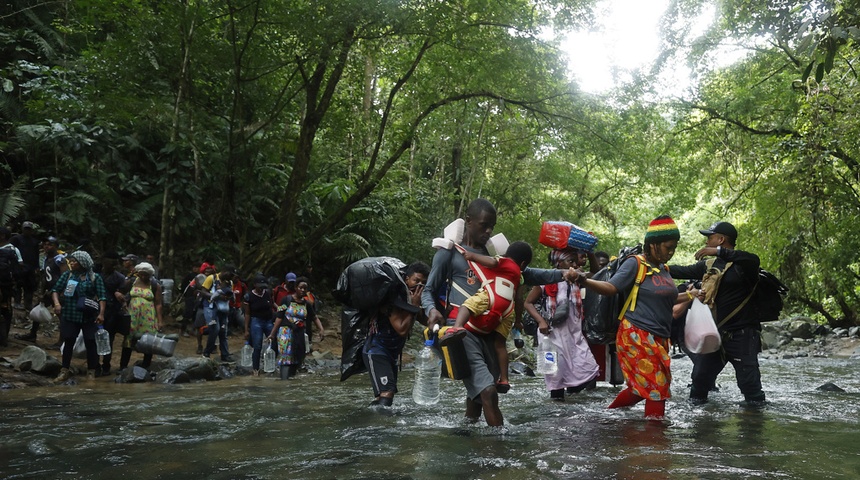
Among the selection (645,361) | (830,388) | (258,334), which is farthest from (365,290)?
(258,334)

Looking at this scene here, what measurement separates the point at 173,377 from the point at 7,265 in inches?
145

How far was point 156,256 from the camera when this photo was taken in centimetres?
2112

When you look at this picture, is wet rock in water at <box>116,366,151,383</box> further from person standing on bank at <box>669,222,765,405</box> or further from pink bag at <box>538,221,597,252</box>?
person standing on bank at <box>669,222,765,405</box>

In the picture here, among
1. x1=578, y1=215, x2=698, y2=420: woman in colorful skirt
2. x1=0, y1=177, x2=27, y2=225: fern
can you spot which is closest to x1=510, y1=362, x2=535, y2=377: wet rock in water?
Result: x1=578, y1=215, x2=698, y2=420: woman in colorful skirt

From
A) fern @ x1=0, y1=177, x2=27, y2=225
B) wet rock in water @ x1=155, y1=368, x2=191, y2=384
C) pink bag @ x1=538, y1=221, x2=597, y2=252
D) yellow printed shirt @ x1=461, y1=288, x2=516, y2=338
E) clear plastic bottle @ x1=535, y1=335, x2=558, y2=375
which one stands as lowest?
wet rock in water @ x1=155, y1=368, x2=191, y2=384

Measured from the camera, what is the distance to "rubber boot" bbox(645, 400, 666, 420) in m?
6.10

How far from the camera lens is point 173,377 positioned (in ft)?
37.6

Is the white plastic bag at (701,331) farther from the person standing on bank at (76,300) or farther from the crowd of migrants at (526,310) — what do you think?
the person standing on bank at (76,300)

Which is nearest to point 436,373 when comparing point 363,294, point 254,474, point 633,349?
point 363,294

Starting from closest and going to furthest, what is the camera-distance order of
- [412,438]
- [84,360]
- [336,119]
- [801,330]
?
[412,438], [84,360], [336,119], [801,330]

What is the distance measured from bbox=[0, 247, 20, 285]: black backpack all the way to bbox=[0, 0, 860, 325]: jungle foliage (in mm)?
4066

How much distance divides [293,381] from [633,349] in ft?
24.2

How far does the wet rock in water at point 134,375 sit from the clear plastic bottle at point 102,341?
59 cm

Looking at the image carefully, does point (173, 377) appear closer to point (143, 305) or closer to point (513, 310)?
point (143, 305)
